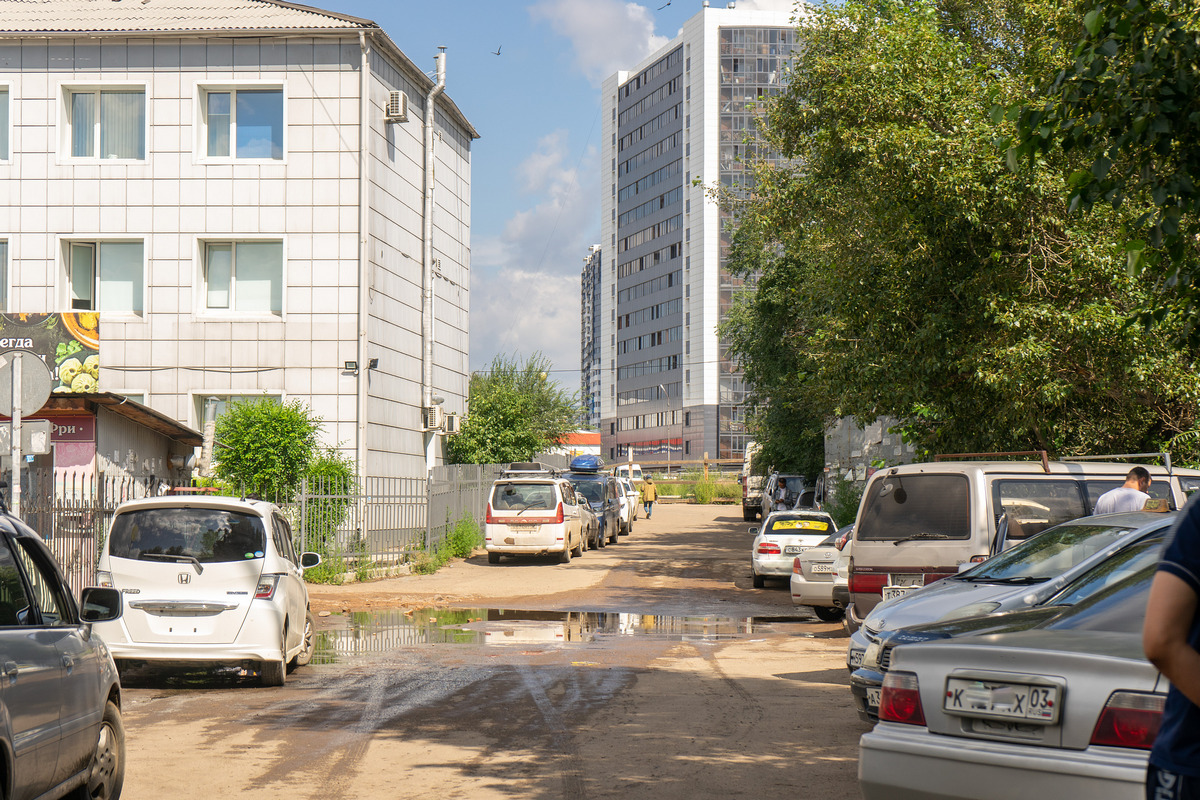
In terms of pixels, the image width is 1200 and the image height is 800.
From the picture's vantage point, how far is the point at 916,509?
11250 millimetres

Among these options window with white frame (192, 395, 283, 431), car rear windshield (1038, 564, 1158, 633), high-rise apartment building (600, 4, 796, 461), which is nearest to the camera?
car rear windshield (1038, 564, 1158, 633)

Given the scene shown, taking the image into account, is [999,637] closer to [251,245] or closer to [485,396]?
[251,245]

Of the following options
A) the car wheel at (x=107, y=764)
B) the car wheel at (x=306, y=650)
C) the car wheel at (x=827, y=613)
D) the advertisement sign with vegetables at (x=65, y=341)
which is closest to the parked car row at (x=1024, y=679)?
the car wheel at (x=107, y=764)

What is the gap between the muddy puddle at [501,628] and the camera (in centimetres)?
1476

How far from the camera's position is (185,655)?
10.8m

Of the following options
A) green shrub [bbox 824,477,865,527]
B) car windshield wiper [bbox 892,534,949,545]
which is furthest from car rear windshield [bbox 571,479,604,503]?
car windshield wiper [bbox 892,534,949,545]

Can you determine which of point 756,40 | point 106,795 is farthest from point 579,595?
point 756,40

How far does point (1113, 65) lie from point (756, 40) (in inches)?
4602

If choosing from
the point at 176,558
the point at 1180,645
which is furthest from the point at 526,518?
the point at 1180,645

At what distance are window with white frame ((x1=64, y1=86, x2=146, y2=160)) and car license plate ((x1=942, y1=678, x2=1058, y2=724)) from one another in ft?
79.4

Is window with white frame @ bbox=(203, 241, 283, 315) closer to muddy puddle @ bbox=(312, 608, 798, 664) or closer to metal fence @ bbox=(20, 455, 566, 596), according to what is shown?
metal fence @ bbox=(20, 455, 566, 596)

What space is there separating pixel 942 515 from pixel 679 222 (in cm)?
11237

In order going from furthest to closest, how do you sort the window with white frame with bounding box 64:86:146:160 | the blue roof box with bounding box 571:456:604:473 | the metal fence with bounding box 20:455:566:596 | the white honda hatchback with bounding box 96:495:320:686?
the blue roof box with bounding box 571:456:604:473
the window with white frame with bounding box 64:86:146:160
the metal fence with bounding box 20:455:566:596
the white honda hatchback with bounding box 96:495:320:686

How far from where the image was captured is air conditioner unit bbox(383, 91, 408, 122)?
25875 mm
